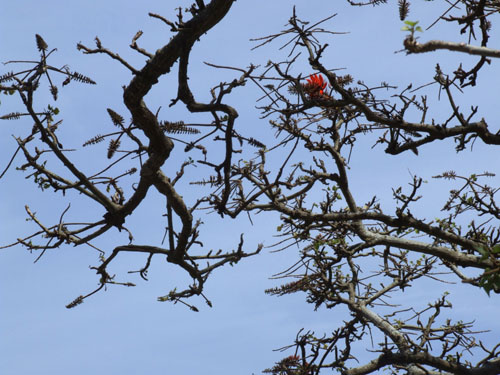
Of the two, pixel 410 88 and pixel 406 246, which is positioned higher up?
pixel 410 88

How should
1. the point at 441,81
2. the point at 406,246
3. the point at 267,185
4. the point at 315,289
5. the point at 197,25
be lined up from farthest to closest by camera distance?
the point at 315,289, the point at 406,246, the point at 267,185, the point at 441,81, the point at 197,25

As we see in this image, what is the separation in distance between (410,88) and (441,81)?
362mm

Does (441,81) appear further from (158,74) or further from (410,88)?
(158,74)

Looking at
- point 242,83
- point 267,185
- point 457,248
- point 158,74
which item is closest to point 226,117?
point 242,83

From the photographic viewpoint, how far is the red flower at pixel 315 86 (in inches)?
163

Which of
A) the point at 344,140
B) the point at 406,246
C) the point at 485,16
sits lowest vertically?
the point at 406,246

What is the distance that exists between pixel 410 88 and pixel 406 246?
137cm

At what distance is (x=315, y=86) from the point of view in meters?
4.20

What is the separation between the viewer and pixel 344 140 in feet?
17.4

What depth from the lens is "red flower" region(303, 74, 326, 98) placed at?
4.15 metres

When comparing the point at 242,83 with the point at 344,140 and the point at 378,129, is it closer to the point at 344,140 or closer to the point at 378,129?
the point at 378,129

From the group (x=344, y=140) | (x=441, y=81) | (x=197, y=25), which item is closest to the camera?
(x=197, y=25)

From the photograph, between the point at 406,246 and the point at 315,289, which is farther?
the point at 315,289

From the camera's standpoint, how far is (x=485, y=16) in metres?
3.70
